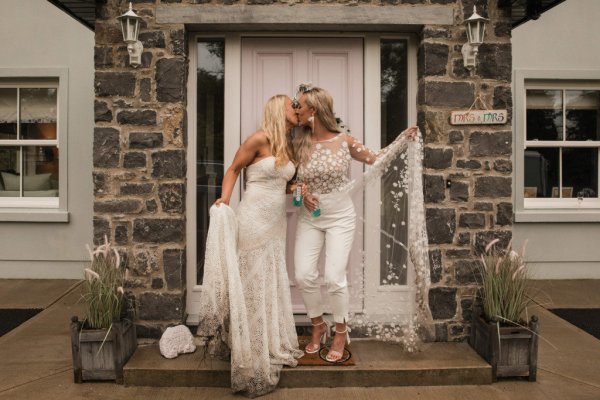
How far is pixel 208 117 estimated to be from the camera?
15.7ft

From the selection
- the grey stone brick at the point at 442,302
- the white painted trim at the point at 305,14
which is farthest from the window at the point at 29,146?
the grey stone brick at the point at 442,302

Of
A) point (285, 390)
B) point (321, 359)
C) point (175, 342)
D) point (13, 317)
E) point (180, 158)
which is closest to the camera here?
point (285, 390)

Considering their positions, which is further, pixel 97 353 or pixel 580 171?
pixel 580 171

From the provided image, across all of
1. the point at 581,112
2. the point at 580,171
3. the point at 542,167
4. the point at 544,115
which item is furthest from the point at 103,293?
the point at 581,112

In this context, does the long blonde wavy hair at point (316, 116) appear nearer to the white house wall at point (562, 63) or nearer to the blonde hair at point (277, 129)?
the blonde hair at point (277, 129)

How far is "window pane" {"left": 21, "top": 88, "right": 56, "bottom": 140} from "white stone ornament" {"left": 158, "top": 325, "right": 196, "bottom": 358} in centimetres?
405

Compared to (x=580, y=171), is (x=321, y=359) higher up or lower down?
lower down

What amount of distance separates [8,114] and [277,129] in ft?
16.1

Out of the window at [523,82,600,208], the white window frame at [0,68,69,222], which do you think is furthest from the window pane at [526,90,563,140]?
the white window frame at [0,68,69,222]

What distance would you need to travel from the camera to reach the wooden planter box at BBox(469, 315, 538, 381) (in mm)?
3893

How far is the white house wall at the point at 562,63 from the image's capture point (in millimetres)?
6887

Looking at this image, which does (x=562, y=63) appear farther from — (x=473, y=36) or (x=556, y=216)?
(x=473, y=36)

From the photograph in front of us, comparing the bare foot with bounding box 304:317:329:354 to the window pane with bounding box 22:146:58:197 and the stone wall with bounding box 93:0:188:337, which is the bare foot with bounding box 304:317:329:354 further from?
the window pane with bounding box 22:146:58:197

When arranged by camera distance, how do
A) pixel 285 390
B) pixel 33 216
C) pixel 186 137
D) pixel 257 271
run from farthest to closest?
pixel 33 216
pixel 186 137
pixel 257 271
pixel 285 390
